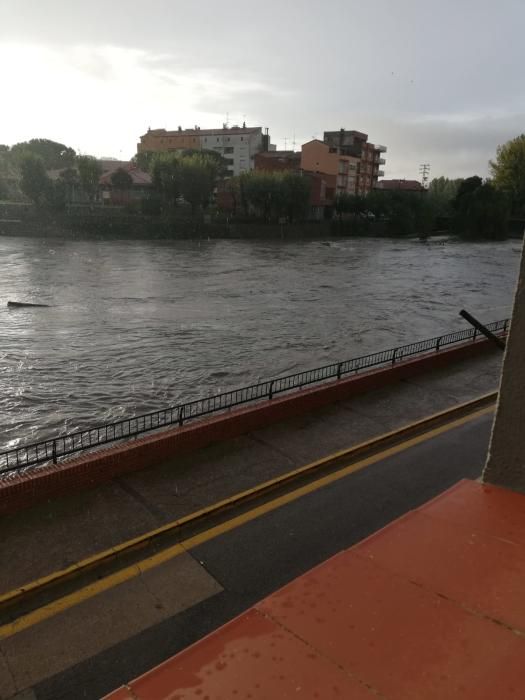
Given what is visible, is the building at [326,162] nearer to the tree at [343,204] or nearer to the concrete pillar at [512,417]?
the tree at [343,204]

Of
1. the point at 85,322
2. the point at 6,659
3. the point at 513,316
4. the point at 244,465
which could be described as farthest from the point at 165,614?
the point at 85,322

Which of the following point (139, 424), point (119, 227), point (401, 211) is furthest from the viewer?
point (401, 211)

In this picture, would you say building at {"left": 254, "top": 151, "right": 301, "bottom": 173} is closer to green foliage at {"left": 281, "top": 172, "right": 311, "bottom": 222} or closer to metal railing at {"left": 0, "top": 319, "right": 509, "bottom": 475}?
green foliage at {"left": 281, "top": 172, "right": 311, "bottom": 222}

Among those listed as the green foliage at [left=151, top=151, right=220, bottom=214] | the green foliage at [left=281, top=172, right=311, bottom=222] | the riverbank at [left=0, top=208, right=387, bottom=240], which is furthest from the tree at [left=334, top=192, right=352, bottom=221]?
the green foliage at [left=151, top=151, right=220, bottom=214]

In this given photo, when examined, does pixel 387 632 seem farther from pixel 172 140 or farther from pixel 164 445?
pixel 172 140

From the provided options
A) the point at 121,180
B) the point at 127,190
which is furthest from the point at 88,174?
the point at 127,190

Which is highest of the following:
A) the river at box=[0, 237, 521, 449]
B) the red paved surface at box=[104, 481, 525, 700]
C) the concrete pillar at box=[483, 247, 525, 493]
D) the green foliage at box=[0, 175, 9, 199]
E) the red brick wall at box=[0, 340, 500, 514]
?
the green foliage at box=[0, 175, 9, 199]

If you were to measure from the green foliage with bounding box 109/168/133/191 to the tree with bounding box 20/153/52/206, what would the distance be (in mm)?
13300

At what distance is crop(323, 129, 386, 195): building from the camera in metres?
106

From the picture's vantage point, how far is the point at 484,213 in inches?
3164

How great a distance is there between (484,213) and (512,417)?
8586cm

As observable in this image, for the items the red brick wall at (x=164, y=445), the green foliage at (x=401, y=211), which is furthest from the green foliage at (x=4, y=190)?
the red brick wall at (x=164, y=445)

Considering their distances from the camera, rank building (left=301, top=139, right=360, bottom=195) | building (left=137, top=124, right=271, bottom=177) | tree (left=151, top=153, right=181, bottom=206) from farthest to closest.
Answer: building (left=137, top=124, right=271, bottom=177) < building (left=301, top=139, right=360, bottom=195) < tree (left=151, top=153, right=181, bottom=206)

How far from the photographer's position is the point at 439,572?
2.85m
